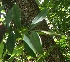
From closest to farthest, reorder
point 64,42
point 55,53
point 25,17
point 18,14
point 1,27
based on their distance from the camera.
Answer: point 1,27
point 18,14
point 55,53
point 25,17
point 64,42

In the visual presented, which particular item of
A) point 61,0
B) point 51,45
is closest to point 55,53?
point 51,45

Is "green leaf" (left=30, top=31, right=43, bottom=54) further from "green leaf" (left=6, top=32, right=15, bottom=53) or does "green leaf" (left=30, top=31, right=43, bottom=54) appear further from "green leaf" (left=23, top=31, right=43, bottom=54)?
"green leaf" (left=6, top=32, right=15, bottom=53)

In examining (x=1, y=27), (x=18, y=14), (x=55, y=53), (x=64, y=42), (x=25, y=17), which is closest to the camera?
(x=1, y=27)

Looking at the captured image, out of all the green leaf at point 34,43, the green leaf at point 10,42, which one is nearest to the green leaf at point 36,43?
the green leaf at point 34,43

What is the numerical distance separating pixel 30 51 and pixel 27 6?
94cm

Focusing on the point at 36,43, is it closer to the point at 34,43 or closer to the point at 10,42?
the point at 34,43

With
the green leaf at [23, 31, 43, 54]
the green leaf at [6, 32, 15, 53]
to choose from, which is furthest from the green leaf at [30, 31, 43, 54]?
the green leaf at [6, 32, 15, 53]

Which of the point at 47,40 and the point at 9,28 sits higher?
the point at 47,40

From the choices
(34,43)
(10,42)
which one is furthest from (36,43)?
(10,42)

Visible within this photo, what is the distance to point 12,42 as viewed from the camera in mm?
969

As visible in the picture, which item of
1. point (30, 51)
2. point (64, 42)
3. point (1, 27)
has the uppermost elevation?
point (64, 42)

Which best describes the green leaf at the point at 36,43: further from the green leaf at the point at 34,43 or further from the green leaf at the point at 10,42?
the green leaf at the point at 10,42

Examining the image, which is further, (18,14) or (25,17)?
(25,17)

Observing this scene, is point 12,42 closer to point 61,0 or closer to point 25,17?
point 25,17
